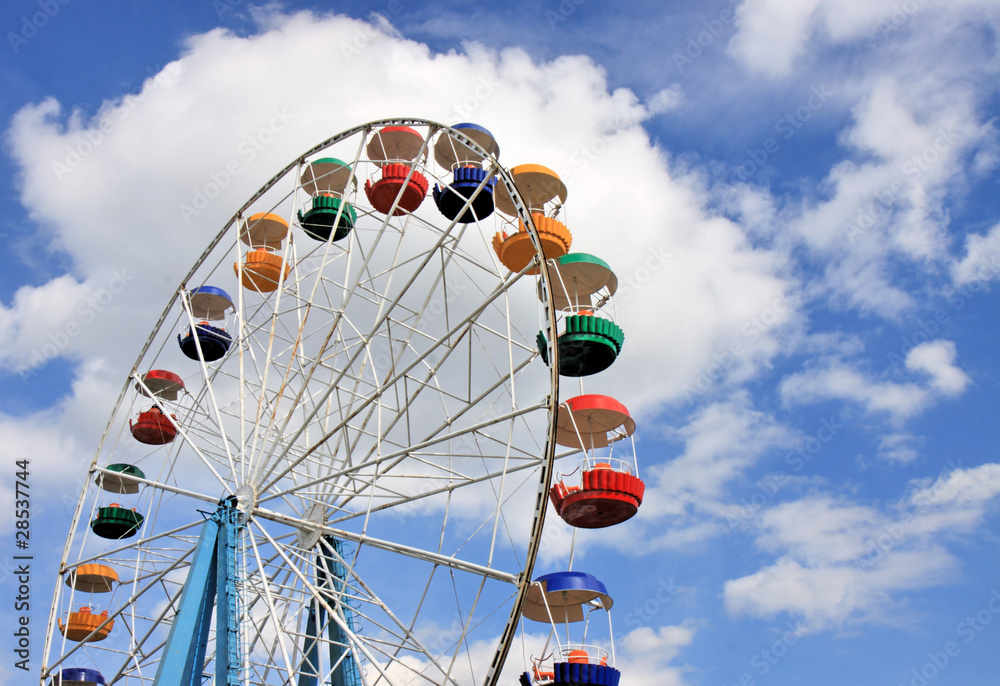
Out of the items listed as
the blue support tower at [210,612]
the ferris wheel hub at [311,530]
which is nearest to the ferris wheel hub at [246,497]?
the blue support tower at [210,612]

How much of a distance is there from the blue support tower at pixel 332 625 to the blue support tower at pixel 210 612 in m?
1.77

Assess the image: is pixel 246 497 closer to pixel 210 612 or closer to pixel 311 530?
pixel 311 530

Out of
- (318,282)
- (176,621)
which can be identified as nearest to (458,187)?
(318,282)

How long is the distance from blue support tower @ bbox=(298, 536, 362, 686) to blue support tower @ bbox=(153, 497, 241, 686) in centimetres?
177

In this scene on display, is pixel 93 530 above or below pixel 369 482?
above

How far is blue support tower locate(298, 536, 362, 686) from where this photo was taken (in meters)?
16.2

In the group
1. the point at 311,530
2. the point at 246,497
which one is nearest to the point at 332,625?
the point at 311,530

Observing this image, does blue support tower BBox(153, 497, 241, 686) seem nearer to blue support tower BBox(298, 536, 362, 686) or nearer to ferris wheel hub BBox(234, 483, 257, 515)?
ferris wheel hub BBox(234, 483, 257, 515)

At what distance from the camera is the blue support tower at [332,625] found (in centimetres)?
1623

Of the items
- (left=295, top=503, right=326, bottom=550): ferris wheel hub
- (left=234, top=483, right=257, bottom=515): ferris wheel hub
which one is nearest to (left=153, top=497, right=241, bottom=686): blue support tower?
(left=234, top=483, right=257, bottom=515): ferris wheel hub

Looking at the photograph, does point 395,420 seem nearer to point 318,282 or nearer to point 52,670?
point 318,282

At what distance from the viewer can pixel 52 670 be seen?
18.8 m

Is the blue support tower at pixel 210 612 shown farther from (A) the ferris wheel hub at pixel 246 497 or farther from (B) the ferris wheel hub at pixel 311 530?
(B) the ferris wheel hub at pixel 311 530

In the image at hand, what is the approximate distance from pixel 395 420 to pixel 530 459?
3.84 meters
